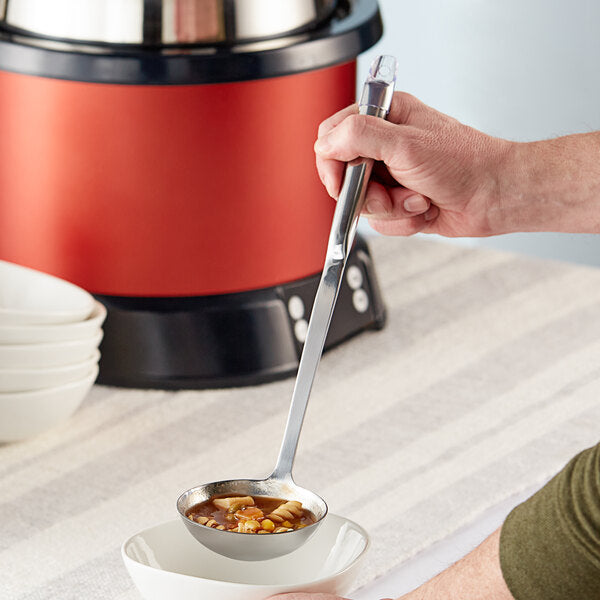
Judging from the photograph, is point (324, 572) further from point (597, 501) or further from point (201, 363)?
point (201, 363)

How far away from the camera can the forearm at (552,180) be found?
3.06 feet

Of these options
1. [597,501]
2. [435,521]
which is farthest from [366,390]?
[597,501]

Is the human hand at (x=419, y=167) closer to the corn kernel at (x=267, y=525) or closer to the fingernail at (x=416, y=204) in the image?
the fingernail at (x=416, y=204)

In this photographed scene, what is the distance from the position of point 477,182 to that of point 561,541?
427mm

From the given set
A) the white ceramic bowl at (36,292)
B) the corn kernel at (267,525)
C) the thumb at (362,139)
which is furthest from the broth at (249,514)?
the white ceramic bowl at (36,292)

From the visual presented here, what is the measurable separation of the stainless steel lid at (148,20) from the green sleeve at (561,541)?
0.64 metres

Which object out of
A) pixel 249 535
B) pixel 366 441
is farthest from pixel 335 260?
pixel 366 441

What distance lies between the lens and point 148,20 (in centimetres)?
105

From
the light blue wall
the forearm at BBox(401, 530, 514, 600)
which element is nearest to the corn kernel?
the forearm at BBox(401, 530, 514, 600)

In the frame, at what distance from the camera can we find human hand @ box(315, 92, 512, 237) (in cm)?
84

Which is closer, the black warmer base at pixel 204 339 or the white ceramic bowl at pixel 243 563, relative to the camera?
the white ceramic bowl at pixel 243 563

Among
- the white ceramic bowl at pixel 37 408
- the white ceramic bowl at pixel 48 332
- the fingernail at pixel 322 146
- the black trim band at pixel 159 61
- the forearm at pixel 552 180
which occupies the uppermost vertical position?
the fingernail at pixel 322 146

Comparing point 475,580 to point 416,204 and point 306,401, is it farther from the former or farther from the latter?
point 416,204

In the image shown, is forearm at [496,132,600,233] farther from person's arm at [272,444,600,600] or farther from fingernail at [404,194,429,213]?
person's arm at [272,444,600,600]
